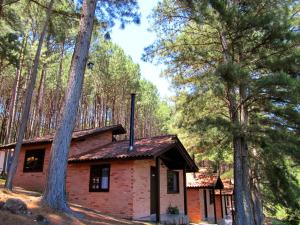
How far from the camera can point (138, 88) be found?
3041cm

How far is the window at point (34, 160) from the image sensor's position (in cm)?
1520

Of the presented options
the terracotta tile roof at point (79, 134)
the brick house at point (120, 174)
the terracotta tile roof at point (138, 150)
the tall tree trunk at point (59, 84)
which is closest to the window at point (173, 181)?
the brick house at point (120, 174)

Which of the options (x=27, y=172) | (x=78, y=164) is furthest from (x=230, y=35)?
(x=27, y=172)

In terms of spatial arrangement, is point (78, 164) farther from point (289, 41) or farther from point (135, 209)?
point (289, 41)

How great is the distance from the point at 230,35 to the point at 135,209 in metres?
7.93

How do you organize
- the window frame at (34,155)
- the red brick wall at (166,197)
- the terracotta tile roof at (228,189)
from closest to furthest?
the red brick wall at (166,197) < the window frame at (34,155) < the terracotta tile roof at (228,189)

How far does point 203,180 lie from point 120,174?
991cm

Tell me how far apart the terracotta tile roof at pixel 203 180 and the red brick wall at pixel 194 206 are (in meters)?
0.54

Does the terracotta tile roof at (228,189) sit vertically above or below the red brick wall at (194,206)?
above

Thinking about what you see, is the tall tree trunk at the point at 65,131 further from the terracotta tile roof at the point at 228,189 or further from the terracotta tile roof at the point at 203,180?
the terracotta tile roof at the point at 228,189

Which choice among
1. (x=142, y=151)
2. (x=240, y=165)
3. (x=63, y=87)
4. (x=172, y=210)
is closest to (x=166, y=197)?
(x=172, y=210)

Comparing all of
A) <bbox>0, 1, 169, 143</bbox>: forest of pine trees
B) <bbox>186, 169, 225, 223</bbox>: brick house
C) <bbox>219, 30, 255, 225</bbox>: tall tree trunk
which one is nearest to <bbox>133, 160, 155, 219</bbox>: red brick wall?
<bbox>219, 30, 255, 225</bbox>: tall tree trunk

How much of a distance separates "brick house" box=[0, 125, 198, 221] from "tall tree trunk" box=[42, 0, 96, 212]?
433cm

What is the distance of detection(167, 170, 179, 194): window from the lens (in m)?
15.5
